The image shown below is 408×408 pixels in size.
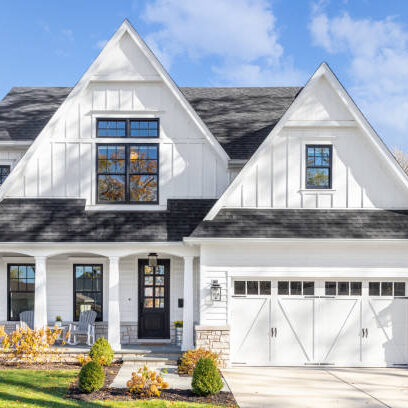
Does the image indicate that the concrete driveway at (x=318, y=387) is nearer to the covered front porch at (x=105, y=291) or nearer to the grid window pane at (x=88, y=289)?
the covered front porch at (x=105, y=291)

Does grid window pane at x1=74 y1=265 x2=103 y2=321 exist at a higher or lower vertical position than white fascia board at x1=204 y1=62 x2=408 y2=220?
lower

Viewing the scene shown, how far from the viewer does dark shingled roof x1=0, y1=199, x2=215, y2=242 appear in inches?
512

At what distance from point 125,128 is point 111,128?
0.45 metres

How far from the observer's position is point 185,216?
45.0ft

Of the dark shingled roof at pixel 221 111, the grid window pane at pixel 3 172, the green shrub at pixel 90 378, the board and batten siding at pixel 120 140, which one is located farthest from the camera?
the dark shingled roof at pixel 221 111

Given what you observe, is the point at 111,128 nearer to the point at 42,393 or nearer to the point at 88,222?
the point at 88,222

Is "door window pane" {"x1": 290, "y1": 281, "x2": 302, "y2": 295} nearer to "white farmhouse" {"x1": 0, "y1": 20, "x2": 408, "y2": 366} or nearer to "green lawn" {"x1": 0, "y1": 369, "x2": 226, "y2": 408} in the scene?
"white farmhouse" {"x1": 0, "y1": 20, "x2": 408, "y2": 366}

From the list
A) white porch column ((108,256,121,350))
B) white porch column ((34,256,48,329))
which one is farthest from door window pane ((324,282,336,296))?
white porch column ((34,256,48,329))

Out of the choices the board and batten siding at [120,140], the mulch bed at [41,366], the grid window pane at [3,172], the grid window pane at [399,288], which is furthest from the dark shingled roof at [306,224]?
the grid window pane at [3,172]

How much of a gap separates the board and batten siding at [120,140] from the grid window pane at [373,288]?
5.20 meters

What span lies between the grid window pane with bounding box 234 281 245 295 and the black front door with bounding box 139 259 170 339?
2646 mm

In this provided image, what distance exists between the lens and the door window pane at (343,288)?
12.7 meters

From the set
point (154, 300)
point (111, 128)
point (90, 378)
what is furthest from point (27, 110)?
point (90, 378)

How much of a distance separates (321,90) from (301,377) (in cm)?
776
